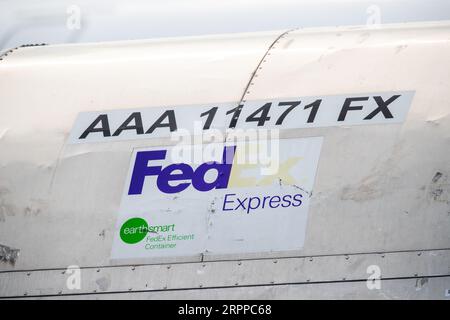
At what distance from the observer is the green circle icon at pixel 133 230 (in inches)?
Result: 233

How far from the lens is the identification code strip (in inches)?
230

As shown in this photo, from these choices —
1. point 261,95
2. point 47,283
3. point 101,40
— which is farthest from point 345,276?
point 101,40

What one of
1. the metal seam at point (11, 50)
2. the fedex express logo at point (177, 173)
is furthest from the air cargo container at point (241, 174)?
the metal seam at point (11, 50)

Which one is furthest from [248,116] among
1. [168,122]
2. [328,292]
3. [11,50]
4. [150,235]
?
[11,50]

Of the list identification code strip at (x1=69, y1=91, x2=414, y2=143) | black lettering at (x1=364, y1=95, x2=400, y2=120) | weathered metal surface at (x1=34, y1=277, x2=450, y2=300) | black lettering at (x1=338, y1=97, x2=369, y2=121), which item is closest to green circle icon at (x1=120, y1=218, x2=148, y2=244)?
weathered metal surface at (x1=34, y1=277, x2=450, y2=300)

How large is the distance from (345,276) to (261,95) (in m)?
1.43

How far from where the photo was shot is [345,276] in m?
5.48

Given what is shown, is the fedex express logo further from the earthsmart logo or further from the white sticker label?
the earthsmart logo

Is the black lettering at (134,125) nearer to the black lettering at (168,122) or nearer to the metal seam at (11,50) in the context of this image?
the black lettering at (168,122)

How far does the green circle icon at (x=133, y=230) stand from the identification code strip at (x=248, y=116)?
0.61 meters

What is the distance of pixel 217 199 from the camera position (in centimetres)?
585

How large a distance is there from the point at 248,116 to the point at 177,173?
631 millimetres

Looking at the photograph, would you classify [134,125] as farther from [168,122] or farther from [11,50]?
[11,50]

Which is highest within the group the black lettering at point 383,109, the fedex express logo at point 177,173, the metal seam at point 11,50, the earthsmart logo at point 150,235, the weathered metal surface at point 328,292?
the metal seam at point 11,50
